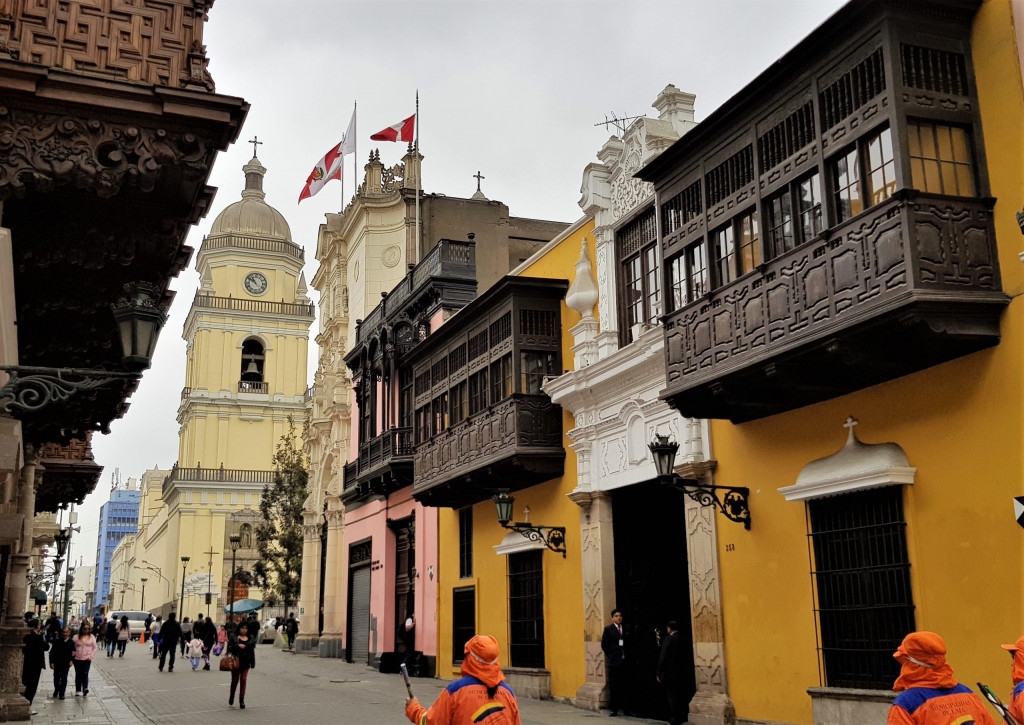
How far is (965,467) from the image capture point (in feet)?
34.8

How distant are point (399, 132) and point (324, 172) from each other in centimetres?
314

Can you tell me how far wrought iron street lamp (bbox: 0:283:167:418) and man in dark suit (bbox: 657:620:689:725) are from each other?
906 cm

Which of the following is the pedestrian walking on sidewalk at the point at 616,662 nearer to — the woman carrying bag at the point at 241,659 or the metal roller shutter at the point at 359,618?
the woman carrying bag at the point at 241,659

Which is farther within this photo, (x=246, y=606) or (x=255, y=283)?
(x=255, y=283)

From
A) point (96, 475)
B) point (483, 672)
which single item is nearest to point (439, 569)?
point (96, 475)

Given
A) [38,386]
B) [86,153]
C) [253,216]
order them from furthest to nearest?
[253,216]
[86,153]
[38,386]

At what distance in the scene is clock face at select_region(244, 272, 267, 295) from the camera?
66.0m

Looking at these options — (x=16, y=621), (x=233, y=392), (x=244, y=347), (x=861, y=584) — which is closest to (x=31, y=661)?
(x=16, y=621)

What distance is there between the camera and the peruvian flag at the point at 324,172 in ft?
102

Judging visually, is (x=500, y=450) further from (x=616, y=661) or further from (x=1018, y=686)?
(x=1018, y=686)

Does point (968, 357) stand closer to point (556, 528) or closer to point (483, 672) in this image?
point (483, 672)

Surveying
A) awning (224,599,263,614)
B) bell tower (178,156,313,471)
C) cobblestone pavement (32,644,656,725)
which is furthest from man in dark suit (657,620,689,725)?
bell tower (178,156,313,471)

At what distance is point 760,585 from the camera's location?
44.8ft

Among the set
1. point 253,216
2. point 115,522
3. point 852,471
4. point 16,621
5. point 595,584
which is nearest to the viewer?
point 852,471
